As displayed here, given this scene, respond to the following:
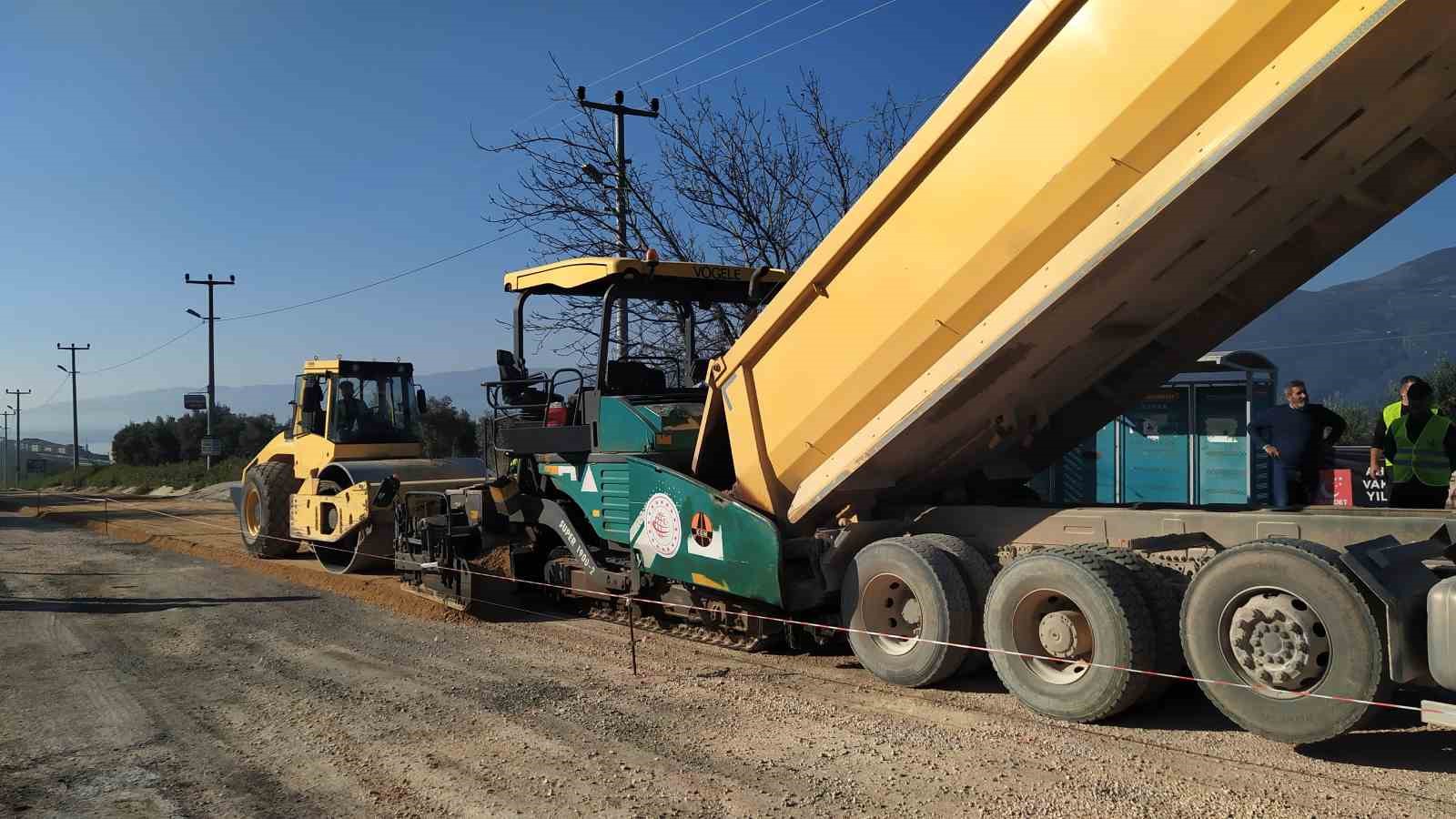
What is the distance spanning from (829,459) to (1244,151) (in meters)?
2.88

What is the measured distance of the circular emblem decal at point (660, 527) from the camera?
23.1 feet

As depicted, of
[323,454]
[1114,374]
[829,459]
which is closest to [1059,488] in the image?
[1114,374]

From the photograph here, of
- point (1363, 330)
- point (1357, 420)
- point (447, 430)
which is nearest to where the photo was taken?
point (1357, 420)

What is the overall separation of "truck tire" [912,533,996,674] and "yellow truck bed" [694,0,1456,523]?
67 centimetres

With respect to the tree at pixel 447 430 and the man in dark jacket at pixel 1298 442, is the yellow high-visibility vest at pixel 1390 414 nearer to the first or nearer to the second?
the man in dark jacket at pixel 1298 442

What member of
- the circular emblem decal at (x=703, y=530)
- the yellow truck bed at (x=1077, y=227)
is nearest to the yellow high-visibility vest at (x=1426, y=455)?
the yellow truck bed at (x=1077, y=227)

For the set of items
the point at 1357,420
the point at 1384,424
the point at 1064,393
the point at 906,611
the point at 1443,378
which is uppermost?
the point at 1443,378

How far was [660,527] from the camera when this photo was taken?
7.20 m

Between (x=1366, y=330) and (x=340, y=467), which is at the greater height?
(x=1366, y=330)

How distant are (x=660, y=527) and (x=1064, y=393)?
2.90 m

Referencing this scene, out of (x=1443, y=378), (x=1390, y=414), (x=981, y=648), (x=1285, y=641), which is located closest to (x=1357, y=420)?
(x=1443, y=378)

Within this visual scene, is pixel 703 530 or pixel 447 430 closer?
pixel 703 530

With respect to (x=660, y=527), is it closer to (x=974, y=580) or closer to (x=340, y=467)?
(x=974, y=580)

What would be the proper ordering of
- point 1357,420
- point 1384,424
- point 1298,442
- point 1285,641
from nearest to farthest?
1. point 1285,641
2. point 1298,442
3. point 1384,424
4. point 1357,420
